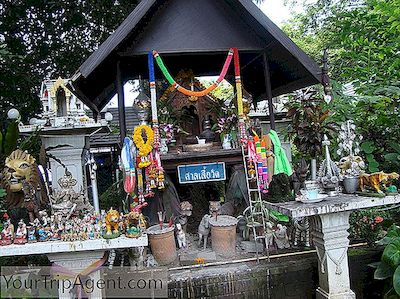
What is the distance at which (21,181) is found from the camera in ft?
16.3

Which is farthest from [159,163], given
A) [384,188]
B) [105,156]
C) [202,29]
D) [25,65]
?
[105,156]

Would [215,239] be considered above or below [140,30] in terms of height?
below

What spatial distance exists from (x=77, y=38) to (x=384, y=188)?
8692 millimetres

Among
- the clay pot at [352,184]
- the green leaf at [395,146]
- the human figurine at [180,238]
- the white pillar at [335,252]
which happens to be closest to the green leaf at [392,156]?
the green leaf at [395,146]

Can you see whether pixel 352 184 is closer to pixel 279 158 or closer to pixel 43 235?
pixel 279 158

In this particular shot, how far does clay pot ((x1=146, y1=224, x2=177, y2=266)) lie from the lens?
555 centimetres

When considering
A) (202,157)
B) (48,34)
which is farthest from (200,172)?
(48,34)

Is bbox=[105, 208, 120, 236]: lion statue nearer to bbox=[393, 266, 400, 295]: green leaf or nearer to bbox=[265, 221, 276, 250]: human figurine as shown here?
bbox=[265, 221, 276, 250]: human figurine

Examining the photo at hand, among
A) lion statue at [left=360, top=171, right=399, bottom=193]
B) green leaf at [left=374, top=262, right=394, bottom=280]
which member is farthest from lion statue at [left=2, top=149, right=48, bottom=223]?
green leaf at [left=374, top=262, right=394, bottom=280]

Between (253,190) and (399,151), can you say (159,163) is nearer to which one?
(253,190)

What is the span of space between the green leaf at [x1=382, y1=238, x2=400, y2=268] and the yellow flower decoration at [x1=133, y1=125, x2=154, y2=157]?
3.42 meters

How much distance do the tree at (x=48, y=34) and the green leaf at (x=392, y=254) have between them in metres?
8.57

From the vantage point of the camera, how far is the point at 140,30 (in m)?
6.14

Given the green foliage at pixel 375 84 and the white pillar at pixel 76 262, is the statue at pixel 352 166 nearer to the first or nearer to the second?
the green foliage at pixel 375 84
